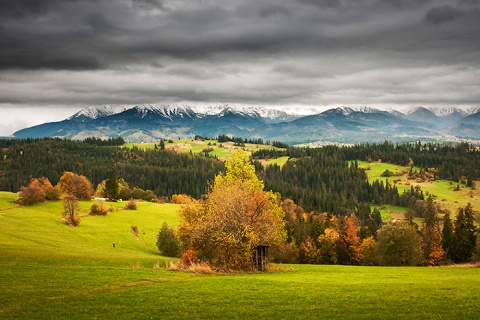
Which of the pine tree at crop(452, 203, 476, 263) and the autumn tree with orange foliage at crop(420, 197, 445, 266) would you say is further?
the pine tree at crop(452, 203, 476, 263)

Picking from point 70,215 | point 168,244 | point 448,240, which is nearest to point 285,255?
point 168,244

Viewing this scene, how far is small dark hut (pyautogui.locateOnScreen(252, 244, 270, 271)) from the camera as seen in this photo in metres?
45.6

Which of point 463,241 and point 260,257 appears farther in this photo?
point 463,241

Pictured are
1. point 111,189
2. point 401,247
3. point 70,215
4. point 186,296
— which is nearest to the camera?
point 186,296

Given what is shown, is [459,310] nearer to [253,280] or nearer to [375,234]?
[253,280]

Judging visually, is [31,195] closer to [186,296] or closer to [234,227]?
[234,227]

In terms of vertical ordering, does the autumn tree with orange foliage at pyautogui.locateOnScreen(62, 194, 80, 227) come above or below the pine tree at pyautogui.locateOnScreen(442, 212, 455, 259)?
above

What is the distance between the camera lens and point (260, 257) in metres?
46.3

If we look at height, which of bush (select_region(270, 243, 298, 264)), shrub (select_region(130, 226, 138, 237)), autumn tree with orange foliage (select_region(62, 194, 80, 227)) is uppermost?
autumn tree with orange foliage (select_region(62, 194, 80, 227))

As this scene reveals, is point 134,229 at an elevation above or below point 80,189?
below

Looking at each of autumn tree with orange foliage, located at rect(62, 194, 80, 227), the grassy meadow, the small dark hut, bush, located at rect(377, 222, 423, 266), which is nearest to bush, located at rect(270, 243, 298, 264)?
bush, located at rect(377, 222, 423, 266)

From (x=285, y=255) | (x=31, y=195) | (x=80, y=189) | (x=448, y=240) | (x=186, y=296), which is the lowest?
(x=285, y=255)

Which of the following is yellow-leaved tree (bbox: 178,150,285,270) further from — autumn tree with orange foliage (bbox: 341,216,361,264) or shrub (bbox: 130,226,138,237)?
autumn tree with orange foliage (bbox: 341,216,361,264)

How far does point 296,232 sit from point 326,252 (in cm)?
1561
